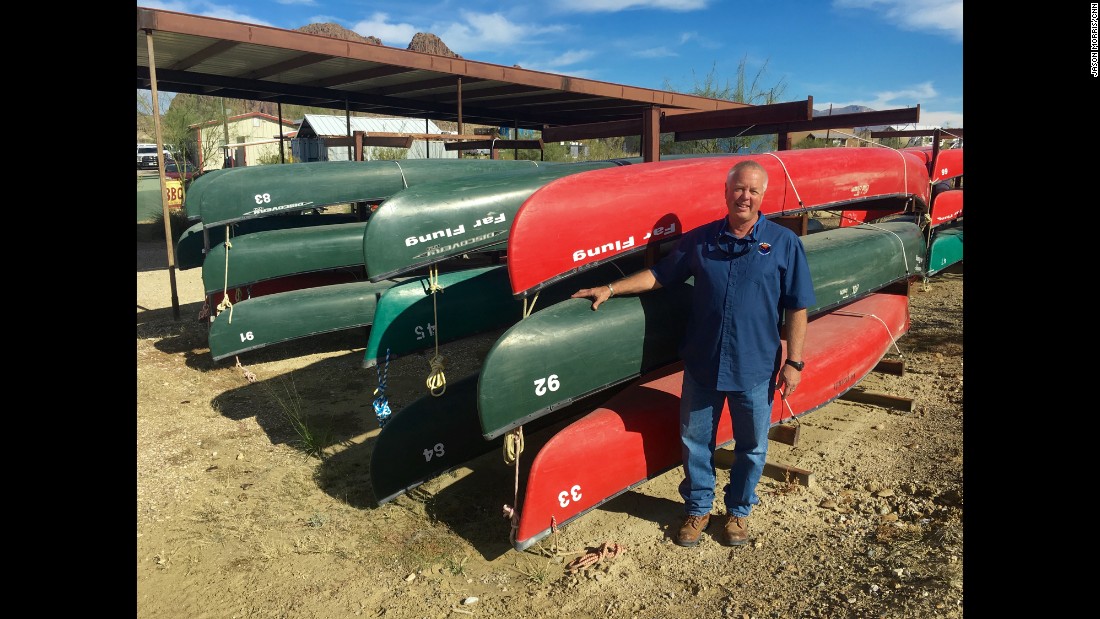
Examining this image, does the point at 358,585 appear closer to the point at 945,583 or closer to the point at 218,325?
the point at 945,583

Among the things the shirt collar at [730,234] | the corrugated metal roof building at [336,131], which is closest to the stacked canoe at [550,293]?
the shirt collar at [730,234]

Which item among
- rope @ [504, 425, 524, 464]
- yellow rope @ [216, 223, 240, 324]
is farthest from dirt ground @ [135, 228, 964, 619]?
yellow rope @ [216, 223, 240, 324]

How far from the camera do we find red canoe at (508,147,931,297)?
4004 mm

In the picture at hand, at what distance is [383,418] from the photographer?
4.88 m

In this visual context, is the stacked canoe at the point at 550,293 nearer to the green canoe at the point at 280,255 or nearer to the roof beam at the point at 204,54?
the green canoe at the point at 280,255

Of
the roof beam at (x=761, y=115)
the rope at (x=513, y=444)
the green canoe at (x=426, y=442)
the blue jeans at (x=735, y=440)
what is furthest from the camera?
the roof beam at (x=761, y=115)

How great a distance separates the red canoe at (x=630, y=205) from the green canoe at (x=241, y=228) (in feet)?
17.9

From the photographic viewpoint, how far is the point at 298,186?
7.27 m

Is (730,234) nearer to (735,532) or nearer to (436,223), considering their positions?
(735,532)

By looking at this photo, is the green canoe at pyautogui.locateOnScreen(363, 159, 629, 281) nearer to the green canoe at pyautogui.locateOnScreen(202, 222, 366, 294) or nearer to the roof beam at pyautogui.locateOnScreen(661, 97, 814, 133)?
the roof beam at pyautogui.locateOnScreen(661, 97, 814, 133)

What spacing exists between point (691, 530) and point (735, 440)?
58 cm

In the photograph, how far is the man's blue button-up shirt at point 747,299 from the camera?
344cm

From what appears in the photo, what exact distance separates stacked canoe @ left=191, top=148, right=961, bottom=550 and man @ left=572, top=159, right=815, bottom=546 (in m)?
0.44

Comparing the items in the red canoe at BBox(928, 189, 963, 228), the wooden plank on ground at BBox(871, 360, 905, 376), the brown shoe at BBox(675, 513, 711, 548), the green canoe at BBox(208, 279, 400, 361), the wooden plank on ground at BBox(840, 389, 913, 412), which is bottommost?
the brown shoe at BBox(675, 513, 711, 548)
